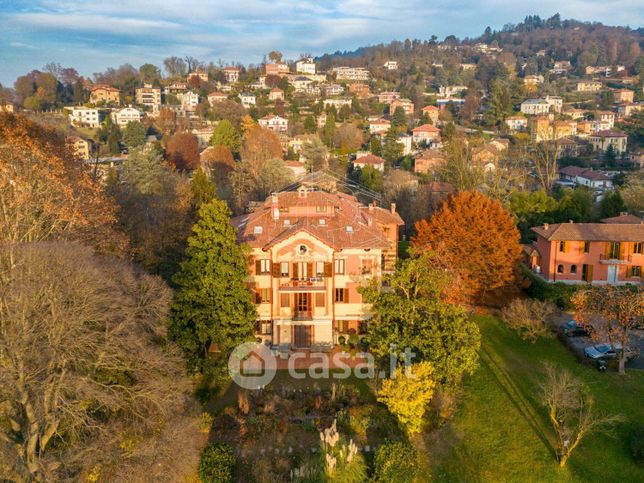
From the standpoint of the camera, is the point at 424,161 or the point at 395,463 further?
the point at 424,161

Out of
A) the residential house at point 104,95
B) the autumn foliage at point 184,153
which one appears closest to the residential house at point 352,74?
the residential house at point 104,95

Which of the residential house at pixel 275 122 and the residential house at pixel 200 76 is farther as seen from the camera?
the residential house at pixel 200 76

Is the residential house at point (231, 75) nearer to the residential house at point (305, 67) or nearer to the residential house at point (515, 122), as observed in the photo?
A: the residential house at point (305, 67)

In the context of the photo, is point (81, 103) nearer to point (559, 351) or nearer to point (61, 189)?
point (61, 189)

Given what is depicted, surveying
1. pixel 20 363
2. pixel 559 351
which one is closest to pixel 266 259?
pixel 20 363

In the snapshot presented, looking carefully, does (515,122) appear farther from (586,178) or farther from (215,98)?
(215,98)

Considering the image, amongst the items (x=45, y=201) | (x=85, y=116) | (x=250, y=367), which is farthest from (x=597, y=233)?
(x=85, y=116)
